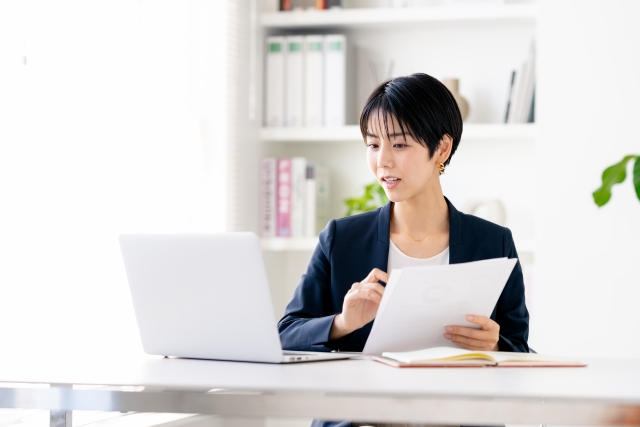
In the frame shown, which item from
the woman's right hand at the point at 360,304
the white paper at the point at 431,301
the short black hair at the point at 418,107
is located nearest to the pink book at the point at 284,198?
the short black hair at the point at 418,107

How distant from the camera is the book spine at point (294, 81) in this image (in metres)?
3.04

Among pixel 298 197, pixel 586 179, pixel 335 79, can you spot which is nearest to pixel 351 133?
pixel 335 79

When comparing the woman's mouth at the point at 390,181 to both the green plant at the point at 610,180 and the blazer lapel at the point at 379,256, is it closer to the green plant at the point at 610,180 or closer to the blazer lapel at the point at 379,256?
the blazer lapel at the point at 379,256

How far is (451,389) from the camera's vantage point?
1039 mm

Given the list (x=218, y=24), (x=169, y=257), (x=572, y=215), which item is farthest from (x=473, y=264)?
(x=218, y=24)

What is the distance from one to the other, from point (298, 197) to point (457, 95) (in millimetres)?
702

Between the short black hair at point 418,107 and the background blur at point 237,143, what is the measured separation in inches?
35.1

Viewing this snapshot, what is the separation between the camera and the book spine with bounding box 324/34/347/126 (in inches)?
117

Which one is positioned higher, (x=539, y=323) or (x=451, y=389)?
(x=451, y=389)

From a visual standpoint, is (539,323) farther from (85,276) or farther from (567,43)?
(85,276)

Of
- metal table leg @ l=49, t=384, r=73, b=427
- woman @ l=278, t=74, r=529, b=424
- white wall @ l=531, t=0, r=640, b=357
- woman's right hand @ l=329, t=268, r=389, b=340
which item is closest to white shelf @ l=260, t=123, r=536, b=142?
white wall @ l=531, t=0, r=640, b=357

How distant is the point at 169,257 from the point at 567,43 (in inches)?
75.7

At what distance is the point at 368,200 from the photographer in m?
2.97

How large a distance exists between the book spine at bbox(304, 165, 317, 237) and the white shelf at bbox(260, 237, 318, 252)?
28 mm
